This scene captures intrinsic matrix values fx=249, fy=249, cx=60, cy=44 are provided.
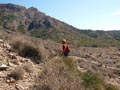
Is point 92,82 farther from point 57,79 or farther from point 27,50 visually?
point 27,50

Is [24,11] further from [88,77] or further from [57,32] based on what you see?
[88,77]

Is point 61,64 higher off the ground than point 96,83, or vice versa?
point 61,64

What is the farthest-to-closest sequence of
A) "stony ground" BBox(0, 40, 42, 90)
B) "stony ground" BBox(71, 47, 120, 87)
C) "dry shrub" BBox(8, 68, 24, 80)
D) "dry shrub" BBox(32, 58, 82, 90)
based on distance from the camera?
"stony ground" BBox(71, 47, 120, 87), "dry shrub" BBox(8, 68, 24, 80), "stony ground" BBox(0, 40, 42, 90), "dry shrub" BBox(32, 58, 82, 90)

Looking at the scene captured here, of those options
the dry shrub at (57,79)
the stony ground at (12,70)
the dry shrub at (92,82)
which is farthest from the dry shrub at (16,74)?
the dry shrub at (92,82)

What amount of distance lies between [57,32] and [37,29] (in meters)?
11.9

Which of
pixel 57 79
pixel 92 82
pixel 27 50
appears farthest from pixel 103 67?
pixel 57 79

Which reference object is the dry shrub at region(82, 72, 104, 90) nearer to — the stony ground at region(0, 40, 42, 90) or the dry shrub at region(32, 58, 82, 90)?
the dry shrub at region(32, 58, 82, 90)

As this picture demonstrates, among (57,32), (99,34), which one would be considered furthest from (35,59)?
(99,34)

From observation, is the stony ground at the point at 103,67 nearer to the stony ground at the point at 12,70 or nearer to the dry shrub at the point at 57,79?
the stony ground at the point at 12,70

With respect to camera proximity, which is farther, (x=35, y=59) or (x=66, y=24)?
(x=66, y=24)

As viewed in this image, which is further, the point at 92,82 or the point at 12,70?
the point at 92,82

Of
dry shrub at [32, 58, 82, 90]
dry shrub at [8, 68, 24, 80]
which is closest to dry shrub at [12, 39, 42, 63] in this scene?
dry shrub at [8, 68, 24, 80]

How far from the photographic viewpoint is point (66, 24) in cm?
14762

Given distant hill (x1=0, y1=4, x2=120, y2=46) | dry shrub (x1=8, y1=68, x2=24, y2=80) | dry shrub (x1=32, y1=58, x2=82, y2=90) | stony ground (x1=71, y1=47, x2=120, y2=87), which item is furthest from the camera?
distant hill (x1=0, y1=4, x2=120, y2=46)
